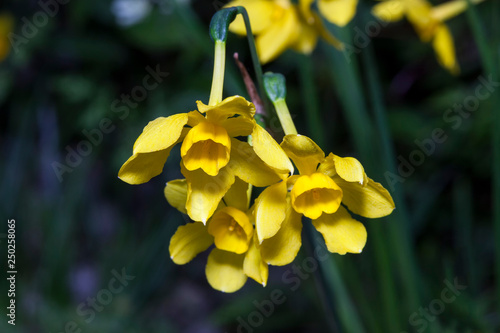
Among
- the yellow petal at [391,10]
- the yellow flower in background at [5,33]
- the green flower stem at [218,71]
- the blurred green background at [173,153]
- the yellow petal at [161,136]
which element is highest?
the yellow flower in background at [5,33]

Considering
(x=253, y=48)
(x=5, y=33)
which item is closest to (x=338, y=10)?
(x=253, y=48)

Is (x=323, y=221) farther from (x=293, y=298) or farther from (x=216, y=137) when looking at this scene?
(x=293, y=298)

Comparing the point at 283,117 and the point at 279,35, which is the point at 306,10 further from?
the point at 283,117

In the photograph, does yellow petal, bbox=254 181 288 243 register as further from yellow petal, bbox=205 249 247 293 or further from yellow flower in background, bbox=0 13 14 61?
yellow flower in background, bbox=0 13 14 61

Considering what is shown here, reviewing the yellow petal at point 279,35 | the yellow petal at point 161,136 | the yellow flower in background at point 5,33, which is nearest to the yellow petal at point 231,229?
the yellow petal at point 161,136

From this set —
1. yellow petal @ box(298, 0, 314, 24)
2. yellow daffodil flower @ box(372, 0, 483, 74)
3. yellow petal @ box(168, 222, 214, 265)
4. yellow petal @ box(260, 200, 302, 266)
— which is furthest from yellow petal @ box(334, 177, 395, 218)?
yellow daffodil flower @ box(372, 0, 483, 74)

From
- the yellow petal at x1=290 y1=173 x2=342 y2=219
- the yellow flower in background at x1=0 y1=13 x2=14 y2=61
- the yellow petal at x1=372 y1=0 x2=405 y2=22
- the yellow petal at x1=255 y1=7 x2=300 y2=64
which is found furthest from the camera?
the yellow flower in background at x1=0 y1=13 x2=14 y2=61

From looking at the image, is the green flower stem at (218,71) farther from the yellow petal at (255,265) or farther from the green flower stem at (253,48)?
the yellow petal at (255,265)

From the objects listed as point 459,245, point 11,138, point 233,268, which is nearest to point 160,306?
point 11,138
